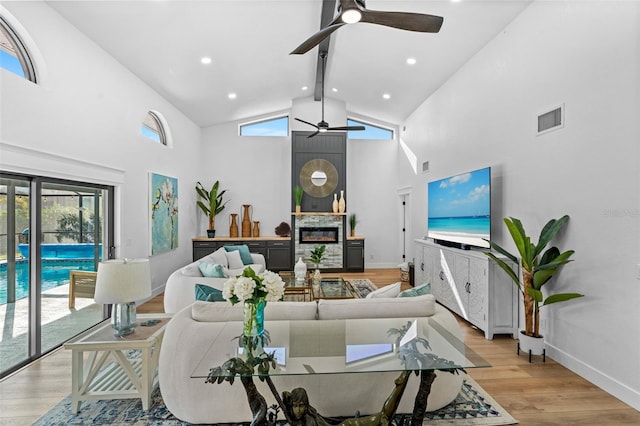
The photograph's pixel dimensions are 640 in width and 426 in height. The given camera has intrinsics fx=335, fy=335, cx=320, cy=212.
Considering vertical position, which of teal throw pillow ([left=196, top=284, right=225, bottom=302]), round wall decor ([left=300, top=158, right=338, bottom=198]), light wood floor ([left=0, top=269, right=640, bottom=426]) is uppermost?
round wall decor ([left=300, top=158, right=338, bottom=198])

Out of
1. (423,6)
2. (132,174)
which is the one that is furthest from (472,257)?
(132,174)

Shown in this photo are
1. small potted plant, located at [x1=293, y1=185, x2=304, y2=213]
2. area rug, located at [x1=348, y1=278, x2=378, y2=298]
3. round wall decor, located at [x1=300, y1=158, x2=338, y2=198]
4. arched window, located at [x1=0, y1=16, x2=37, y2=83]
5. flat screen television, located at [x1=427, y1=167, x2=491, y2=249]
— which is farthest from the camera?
round wall decor, located at [x1=300, y1=158, x2=338, y2=198]

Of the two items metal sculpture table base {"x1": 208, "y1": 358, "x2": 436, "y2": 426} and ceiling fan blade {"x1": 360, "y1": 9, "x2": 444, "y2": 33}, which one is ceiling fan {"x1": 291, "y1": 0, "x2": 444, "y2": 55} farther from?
metal sculpture table base {"x1": 208, "y1": 358, "x2": 436, "y2": 426}

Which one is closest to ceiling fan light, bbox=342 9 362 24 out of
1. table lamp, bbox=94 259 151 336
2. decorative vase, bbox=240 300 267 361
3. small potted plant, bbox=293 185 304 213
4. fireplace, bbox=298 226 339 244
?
decorative vase, bbox=240 300 267 361

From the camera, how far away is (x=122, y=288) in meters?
Answer: 2.33

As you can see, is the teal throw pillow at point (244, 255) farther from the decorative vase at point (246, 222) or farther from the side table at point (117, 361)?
the side table at point (117, 361)

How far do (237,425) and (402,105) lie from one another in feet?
21.3

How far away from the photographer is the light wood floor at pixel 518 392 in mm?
2314

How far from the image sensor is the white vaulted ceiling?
3.69 meters

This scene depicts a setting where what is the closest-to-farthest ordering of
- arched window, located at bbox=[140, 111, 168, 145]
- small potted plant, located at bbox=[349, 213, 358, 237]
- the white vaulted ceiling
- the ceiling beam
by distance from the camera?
the white vaulted ceiling, the ceiling beam, arched window, located at bbox=[140, 111, 168, 145], small potted plant, located at bbox=[349, 213, 358, 237]

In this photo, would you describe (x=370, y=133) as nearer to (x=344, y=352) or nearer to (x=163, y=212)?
(x=163, y=212)

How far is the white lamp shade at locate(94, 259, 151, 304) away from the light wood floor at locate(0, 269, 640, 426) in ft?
3.10

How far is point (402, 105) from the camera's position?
278 inches

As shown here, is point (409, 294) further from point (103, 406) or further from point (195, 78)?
point (195, 78)
